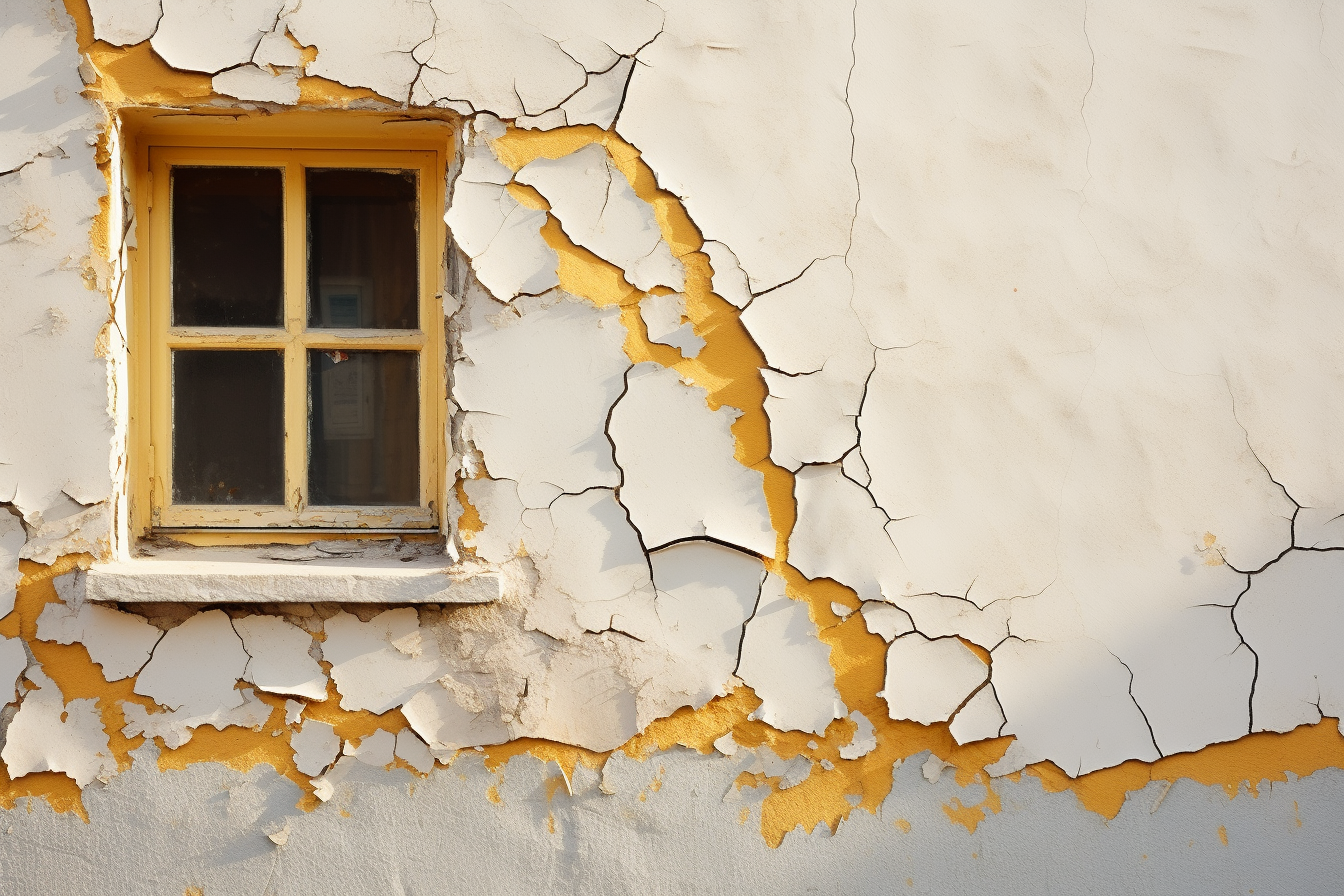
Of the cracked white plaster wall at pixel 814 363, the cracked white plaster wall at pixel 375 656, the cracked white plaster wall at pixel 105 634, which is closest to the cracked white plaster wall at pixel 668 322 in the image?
the cracked white plaster wall at pixel 814 363

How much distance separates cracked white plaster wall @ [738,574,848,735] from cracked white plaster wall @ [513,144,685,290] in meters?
0.66

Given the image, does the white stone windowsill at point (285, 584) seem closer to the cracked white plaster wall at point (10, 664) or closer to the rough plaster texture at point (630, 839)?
the cracked white plaster wall at point (10, 664)

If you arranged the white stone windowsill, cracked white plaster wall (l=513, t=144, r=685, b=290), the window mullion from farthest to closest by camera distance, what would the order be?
the window mullion < cracked white plaster wall (l=513, t=144, r=685, b=290) < the white stone windowsill

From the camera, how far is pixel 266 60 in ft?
5.67

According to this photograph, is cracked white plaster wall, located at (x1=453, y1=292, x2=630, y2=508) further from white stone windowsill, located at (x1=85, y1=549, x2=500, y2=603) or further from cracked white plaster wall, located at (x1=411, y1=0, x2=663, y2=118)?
cracked white plaster wall, located at (x1=411, y1=0, x2=663, y2=118)

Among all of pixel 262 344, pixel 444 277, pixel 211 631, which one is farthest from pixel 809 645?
pixel 262 344

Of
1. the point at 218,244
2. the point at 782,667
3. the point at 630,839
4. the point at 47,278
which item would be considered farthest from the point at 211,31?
the point at 630,839

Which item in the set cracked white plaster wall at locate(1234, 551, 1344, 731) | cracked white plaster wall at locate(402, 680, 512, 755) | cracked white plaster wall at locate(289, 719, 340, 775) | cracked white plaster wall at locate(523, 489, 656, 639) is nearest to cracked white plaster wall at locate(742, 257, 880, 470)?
cracked white plaster wall at locate(523, 489, 656, 639)

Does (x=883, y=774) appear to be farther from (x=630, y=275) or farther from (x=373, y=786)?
(x=630, y=275)

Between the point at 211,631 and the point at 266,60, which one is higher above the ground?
the point at 266,60

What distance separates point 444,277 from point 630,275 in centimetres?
37

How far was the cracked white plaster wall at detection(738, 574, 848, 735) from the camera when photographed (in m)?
1.79

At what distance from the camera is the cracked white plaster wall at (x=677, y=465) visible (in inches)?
70.1

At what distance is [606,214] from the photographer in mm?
1778
